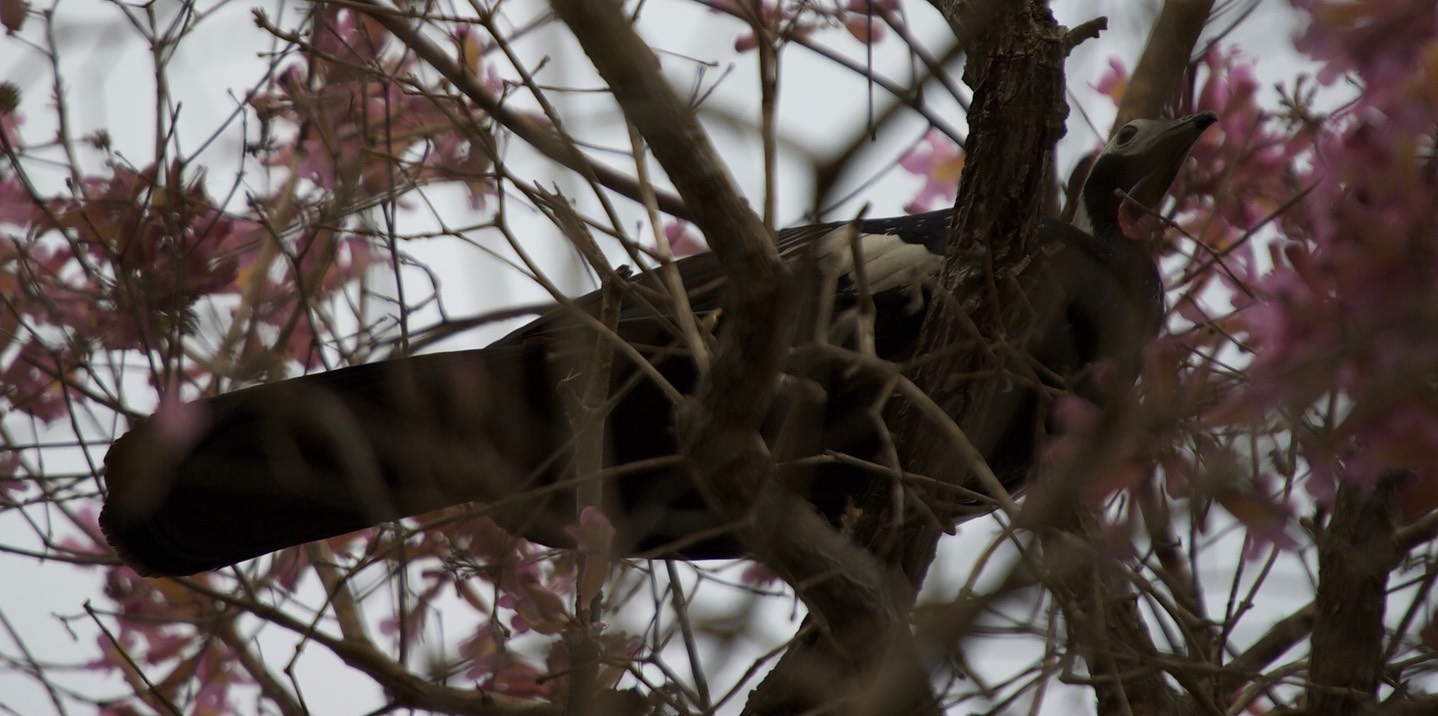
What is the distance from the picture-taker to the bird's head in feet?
10.9

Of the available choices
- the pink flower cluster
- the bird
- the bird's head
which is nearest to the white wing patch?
the bird

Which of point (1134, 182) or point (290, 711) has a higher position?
point (1134, 182)

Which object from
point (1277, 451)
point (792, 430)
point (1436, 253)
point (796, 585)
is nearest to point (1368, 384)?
point (1436, 253)

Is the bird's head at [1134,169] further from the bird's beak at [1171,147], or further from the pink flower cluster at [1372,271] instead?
the pink flower cluster at [1372,271]

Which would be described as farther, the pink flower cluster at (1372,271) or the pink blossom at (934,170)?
the pink blossom at (934,170)

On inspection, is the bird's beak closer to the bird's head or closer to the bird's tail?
the bird's head

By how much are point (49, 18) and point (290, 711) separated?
1.67m

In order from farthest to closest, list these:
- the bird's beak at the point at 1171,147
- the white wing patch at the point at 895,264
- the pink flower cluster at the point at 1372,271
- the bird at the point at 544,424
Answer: the bird's beak at the point at 1171,147 → the white wing patch at the point at 895,264 → the bird at the point at 544,424 → the pink flower cluster at the point at 1372,271

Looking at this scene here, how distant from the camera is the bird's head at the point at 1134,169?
333 cm

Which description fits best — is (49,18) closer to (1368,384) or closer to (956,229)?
(956,229)

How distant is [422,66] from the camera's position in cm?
309

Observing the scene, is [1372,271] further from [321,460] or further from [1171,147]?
[321,460]

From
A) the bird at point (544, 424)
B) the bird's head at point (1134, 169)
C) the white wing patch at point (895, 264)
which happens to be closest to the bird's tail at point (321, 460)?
the bird at point (544, 424)

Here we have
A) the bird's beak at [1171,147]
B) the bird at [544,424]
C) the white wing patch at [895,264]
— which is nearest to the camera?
the bird at [544,424]
